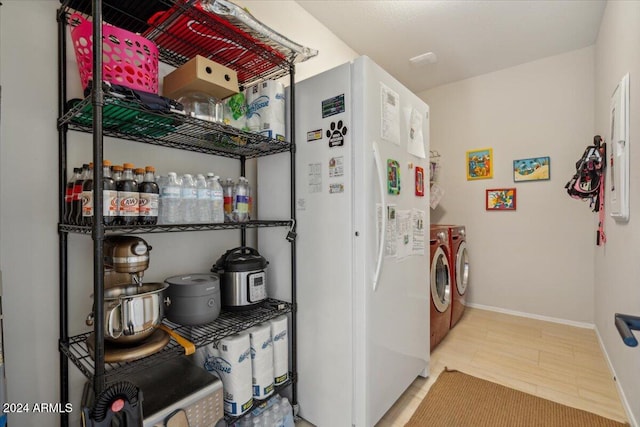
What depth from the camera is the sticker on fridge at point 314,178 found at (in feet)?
5.18

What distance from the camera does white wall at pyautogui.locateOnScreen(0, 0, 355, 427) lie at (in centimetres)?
110

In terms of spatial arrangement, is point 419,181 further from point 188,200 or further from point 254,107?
point 188,200

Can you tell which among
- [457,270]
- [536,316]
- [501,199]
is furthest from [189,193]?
[536,316]

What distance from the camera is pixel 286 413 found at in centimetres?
158

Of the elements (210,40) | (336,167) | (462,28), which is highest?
(462,28)

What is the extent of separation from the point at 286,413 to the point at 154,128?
1.52 meters

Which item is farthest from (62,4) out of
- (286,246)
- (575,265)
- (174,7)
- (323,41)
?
(575,265)

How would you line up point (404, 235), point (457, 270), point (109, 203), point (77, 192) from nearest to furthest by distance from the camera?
1. point (109, 203)
2. point (77, 192)
3. point (404, 235)
4. point (457, 270)

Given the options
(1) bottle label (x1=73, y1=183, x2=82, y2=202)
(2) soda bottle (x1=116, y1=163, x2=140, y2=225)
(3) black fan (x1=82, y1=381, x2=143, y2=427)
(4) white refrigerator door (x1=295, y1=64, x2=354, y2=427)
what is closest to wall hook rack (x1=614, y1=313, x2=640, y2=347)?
(4) white refrigerator door (x1=295, y1=64, x2=354, y2=427)

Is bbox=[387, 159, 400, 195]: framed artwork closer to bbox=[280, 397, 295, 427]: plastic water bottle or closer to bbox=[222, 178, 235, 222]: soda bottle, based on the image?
bbox=[222, 178, 235, 222]: soda bottle

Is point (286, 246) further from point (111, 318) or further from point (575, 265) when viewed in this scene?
point (575, 265)

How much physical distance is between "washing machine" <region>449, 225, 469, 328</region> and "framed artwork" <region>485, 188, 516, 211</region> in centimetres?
60

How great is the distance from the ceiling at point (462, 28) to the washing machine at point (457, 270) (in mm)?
1754

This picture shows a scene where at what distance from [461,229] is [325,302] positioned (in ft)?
7.37
